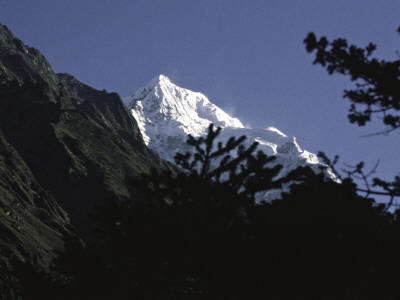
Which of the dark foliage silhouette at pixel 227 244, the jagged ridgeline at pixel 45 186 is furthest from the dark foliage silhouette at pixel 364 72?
the jagged ridgeline at pixel 45 186

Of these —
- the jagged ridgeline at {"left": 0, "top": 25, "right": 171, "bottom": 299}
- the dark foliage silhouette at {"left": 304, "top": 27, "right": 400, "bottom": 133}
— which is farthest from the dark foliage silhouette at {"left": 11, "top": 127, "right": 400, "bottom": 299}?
the jagged ridgeline at {"left": 0, "top": 25, "right": 171, "bottom": 299}

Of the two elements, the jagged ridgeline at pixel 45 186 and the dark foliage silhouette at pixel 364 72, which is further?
the jagged ridgeline at pixel 45 186

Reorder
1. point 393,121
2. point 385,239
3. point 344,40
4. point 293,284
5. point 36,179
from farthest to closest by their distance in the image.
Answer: point 36,179
point 344,40
point 393,121
point 385,239
point 293,284

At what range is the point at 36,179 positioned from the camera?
172750 millimetres

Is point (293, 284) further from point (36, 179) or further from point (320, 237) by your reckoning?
point (36, 179)

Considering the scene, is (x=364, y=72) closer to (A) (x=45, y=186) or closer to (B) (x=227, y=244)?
(B) (x=227, y=244)

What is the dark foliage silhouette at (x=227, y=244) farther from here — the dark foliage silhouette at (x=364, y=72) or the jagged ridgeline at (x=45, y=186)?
the jagged ridgeline at (x=45, y=186)

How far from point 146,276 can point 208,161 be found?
2.59 meters

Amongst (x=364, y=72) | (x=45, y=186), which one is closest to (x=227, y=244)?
(x=364, y=72)

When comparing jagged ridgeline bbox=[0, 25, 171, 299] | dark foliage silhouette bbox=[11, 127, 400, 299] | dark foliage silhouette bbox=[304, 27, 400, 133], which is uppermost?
jagged ridgeline bbox=[0, 25, 171, 299]

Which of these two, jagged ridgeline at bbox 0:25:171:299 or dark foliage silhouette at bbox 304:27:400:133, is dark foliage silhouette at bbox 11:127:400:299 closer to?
dark foliage silhouette at bbox 304:27:400:133

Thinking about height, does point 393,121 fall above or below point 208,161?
above

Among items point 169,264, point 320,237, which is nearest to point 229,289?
point 169,264

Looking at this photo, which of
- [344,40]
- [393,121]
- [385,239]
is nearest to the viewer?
[385,239]
